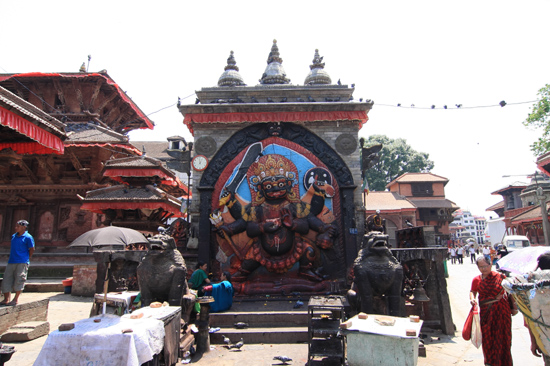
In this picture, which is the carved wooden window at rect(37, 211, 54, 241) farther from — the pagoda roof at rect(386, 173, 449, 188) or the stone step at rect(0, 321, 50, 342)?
the pagoda roof at rect(386, 173, 449, 188)

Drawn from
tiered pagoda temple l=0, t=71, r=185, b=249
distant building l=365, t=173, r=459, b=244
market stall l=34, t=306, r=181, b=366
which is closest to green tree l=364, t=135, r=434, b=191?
distant building l=365, t=173, r=459, b=244

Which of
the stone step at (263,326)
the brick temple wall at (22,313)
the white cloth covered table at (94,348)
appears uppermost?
the white cloth covered table at (94,348)

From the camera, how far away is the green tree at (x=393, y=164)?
40250 millimetres

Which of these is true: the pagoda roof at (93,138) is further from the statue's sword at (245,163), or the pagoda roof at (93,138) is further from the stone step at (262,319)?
the stone step at (262,319)

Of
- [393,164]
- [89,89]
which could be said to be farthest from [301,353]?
[393,164]

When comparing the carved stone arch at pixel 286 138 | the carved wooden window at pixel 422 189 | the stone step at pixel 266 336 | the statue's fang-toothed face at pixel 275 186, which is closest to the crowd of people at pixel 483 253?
the carved stone arch at pixel 286 138

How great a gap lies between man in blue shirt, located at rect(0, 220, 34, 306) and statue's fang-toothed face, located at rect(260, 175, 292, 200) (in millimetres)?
6228

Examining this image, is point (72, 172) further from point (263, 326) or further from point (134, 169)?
point (263, 326)

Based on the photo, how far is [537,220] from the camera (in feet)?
91.3

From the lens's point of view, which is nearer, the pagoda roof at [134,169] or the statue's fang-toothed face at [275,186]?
the statue's fang-toothed face at [275,186]

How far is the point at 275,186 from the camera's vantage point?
35.2 feet

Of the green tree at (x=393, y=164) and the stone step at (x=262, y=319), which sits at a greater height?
the green tree at (x=393, y=164)

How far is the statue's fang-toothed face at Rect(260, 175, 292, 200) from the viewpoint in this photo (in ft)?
35.2

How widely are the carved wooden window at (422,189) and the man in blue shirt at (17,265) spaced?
3462 centimetres
